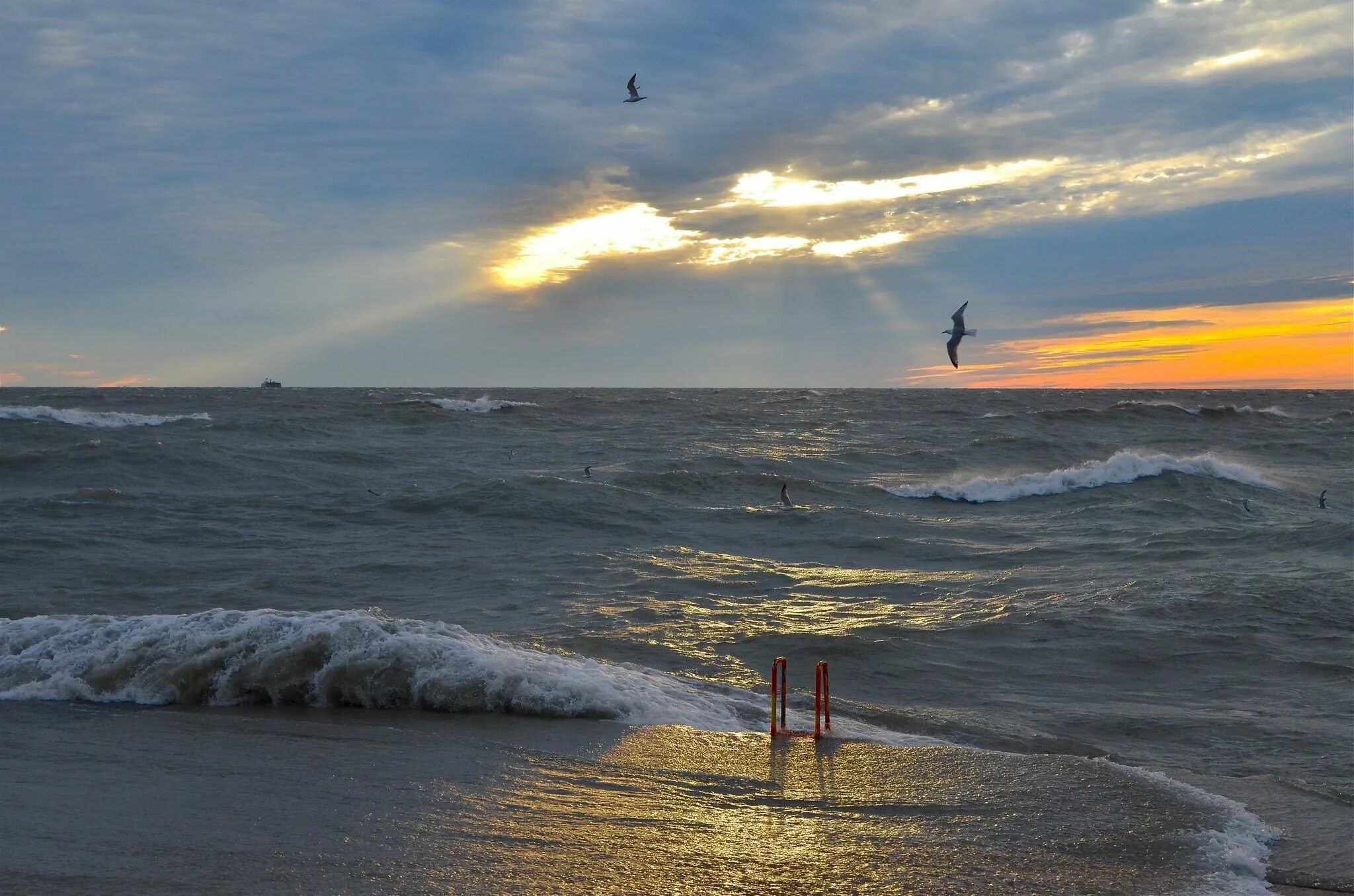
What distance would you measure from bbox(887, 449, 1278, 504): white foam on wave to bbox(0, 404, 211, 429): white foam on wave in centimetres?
2949

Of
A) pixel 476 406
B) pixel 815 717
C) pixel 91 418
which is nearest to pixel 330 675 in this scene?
pixel 815 717

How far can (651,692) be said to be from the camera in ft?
29.3

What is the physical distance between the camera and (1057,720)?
29.3 ft

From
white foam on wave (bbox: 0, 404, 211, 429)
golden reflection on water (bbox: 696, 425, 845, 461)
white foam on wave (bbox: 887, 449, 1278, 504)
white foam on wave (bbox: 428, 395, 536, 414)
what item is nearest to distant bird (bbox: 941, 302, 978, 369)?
white foam on wave (bbox: 887, 449, 1278, 504)

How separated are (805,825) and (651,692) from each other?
3.20 metres

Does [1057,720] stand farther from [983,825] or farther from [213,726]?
[213,726]

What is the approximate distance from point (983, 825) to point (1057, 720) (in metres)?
3.32

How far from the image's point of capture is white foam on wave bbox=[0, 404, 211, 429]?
3969 cm

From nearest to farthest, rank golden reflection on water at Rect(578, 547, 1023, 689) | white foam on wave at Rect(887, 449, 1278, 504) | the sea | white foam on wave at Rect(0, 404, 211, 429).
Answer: the sea → golden reflection on water at Rect(578, 547, 1023, 689) → white foam on wave at Rect(887, 449, 1278, 504) → white foam on wave at Rect(0, 404, 211, 429)

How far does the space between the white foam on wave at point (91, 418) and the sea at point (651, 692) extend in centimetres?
1774

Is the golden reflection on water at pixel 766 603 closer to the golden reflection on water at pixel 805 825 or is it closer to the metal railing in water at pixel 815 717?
the metal railing in water at pixel 815 717

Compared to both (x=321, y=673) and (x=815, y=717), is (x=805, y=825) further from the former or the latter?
(x=321, y=673)

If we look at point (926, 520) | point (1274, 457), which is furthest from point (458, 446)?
point (1274, 457)

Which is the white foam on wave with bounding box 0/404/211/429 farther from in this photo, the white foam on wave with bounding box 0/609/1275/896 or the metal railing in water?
the metal railing in water
